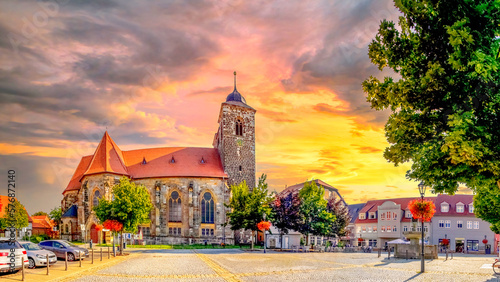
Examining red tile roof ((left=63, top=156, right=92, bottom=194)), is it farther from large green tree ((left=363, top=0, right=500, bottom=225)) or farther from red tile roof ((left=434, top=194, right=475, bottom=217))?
large green tree ((left=363, top=0, right=500, bottom=225))

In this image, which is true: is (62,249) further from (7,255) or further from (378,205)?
(378,205)

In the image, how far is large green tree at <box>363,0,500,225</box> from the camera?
10867mm

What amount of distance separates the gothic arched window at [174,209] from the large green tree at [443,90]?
49103mm

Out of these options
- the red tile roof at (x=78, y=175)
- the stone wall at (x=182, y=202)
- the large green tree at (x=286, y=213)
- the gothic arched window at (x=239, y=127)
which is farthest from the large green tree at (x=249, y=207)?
the red tile roof at (x=78, y=175)

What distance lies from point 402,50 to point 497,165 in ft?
14.9

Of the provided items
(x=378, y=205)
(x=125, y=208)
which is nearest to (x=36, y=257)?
(x=125, y=208)

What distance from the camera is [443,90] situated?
40.1 feet

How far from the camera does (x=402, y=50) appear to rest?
1357 centimetres

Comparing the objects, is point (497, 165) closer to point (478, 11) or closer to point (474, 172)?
point (474, 172)

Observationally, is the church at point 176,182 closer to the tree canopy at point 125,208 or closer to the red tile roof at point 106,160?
the red tile roof at point 106,160

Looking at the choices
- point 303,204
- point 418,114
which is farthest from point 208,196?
point 418,114

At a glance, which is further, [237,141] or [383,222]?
[383,222]

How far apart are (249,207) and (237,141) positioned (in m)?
19.8

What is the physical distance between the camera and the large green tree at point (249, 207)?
46875 millimetres
